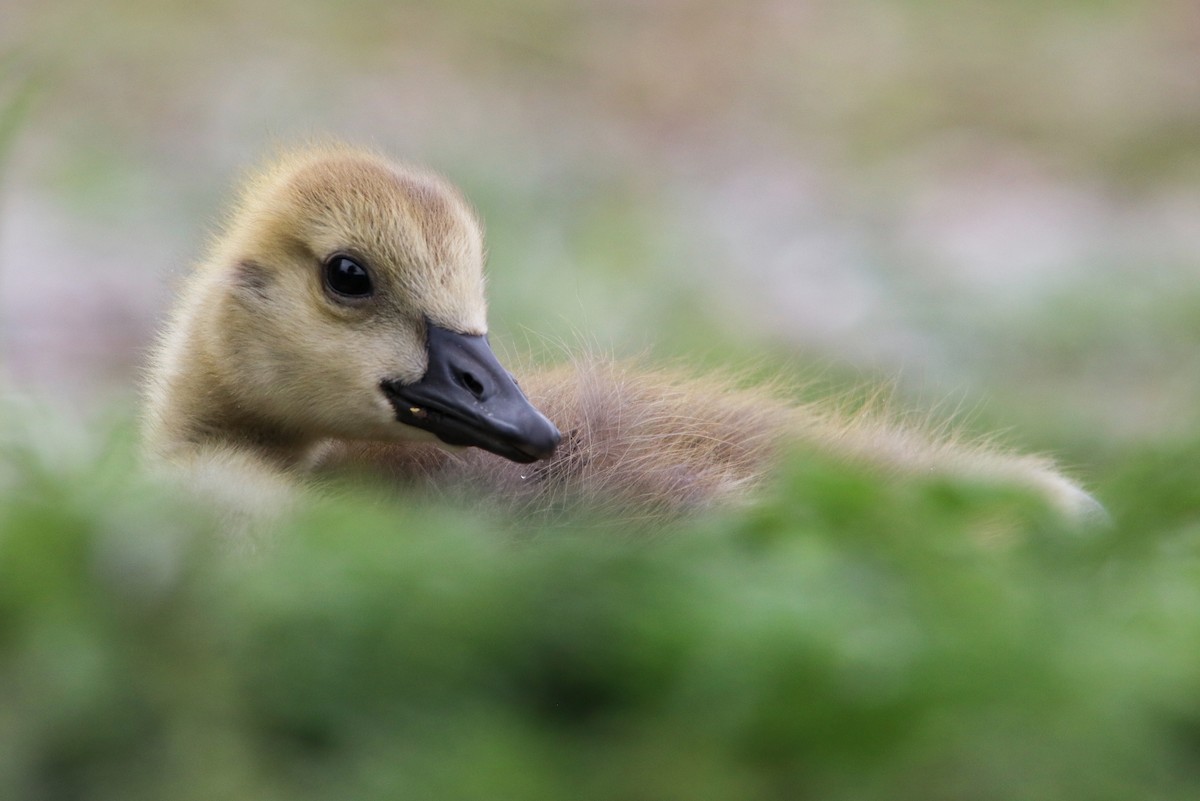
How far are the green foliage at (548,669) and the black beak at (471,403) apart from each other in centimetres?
84

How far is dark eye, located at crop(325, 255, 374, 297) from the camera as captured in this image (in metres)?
2.07

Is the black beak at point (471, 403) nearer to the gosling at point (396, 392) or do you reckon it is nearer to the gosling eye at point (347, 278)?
the gosling at point (396, 392)

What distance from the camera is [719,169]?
6574 millimetres

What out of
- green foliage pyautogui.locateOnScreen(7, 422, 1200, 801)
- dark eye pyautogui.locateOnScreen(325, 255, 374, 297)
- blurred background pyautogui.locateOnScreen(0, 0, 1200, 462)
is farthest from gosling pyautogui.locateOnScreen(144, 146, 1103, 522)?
green foliage pyautogui.locateOnScreen(7, 422, 1200, 801)

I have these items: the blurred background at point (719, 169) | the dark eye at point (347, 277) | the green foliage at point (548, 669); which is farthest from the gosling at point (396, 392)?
the green foliage at point (548, 669)

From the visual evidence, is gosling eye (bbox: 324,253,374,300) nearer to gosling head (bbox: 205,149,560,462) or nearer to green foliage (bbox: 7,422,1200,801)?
gosling head (bbox: 205,149,560,462)

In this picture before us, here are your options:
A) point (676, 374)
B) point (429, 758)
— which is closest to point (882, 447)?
point (676, 374)

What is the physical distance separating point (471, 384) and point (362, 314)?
0.20 meters

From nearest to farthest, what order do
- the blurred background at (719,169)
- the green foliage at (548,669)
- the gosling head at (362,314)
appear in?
the green foliage at (548,669) → the gosling head at (362,314) → the blurred background at (719,169)

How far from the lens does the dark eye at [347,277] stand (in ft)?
6.78

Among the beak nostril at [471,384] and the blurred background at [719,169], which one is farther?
the blurred background at [719,169]

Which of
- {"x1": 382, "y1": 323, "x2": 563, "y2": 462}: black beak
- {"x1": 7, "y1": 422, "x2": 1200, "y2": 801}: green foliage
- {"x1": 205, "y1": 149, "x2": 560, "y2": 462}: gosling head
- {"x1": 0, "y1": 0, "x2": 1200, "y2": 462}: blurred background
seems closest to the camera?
{"x1": 7, "y1": 422, "x2": 1200, "y2": 801}: green foliage

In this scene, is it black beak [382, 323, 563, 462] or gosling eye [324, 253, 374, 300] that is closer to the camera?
black beak [382, 323, 563, 462]

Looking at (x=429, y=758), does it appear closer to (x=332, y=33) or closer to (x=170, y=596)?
(x=170, y=596)
